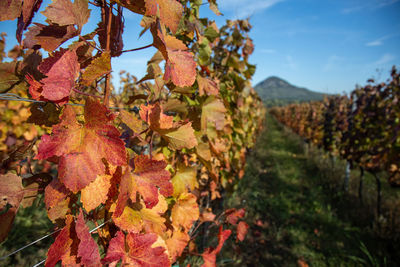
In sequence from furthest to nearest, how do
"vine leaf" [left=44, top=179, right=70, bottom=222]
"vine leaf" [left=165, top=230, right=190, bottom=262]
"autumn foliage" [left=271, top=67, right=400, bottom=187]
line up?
"autumn foliage" [left=271, top=67, right=400, bottom=187], "vine leaf" [left=165, top=230, right=190, bottom=262], "vine leaf" [left=44, top=179, right=70, bottom=222]

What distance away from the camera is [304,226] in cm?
469

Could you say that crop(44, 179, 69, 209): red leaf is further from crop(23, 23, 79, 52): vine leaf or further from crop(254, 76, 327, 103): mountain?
crop(254, 76, 327, 103): mountain

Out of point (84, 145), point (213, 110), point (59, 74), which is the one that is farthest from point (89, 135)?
point (213, 110)

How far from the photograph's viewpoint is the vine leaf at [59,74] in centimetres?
50

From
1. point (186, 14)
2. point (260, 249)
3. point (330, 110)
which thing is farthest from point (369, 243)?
point (330, 110)

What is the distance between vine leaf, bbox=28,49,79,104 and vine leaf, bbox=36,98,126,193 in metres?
0.05

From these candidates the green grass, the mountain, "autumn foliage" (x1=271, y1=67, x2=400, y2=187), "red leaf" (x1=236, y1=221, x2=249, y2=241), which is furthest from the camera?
the mountain

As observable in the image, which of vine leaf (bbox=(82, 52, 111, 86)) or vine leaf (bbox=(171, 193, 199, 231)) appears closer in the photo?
vine leaf (bbox=(82, 52, 111, 86))

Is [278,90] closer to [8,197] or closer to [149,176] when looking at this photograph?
[149,176]

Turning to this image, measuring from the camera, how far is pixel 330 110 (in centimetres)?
1028

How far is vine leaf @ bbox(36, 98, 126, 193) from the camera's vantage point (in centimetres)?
49

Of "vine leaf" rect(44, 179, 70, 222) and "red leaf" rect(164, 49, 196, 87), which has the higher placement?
"red leaf" rect(164, 49, 196, 87)

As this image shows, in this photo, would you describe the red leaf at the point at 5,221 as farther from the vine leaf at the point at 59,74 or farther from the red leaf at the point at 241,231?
the red leaf at the point at 241,231

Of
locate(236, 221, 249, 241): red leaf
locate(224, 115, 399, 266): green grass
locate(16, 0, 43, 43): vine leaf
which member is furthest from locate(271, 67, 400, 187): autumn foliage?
locate(16, 0, 43, 43): vine leaf
